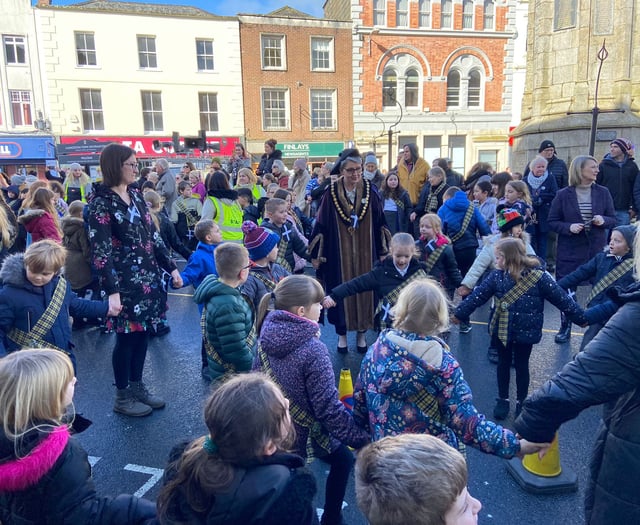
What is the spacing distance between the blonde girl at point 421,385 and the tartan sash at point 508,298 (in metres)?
1.67

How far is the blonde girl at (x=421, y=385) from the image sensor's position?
2176 mm

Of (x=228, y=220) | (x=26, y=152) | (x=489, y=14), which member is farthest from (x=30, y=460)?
(x=489, y=14)

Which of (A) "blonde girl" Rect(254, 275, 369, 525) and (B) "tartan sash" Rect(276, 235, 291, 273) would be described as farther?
(B) "tartan sash" Rect(276, 235, 291, 273)

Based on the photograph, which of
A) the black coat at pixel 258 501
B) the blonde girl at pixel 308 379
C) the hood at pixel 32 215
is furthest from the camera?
the hood at pixel 32 215

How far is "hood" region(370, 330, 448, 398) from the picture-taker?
218cm

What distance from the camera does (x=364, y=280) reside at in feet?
14.4

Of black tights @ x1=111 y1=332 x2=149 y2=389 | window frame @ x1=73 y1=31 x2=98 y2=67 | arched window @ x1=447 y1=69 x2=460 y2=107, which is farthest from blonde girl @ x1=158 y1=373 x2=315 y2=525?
arched window @ x1=447 y1=69 x2=460 y2=107

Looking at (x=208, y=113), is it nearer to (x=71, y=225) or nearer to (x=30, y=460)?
(x=71, y=225)

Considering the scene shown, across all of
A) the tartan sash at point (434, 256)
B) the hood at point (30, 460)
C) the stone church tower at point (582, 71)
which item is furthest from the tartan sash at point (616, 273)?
the stone church tower at point (582, 71)

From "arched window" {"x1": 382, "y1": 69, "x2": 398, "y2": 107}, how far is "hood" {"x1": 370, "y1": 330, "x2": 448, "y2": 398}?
84.8ft

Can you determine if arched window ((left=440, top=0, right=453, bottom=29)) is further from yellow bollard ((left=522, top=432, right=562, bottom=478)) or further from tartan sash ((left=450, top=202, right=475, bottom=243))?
yellow bollard ((left=522, top=432, right=562, bottom=478))

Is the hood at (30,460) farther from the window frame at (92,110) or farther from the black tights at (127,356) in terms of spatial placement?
the window frame at (92,110)

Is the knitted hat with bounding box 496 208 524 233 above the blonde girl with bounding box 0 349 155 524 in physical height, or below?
above

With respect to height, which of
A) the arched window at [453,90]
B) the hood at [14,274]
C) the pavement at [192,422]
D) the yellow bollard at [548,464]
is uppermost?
the arched window at [453,90]
